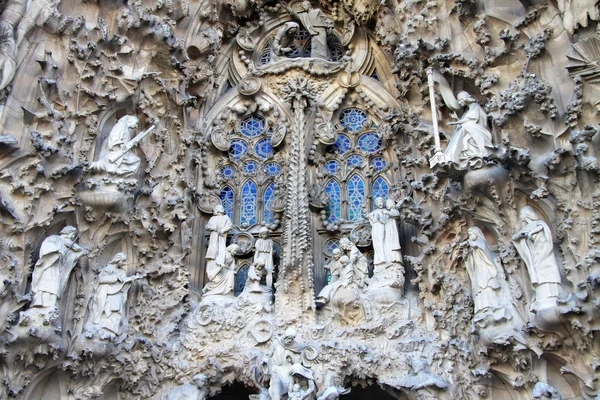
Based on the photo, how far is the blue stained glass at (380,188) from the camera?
10.6m

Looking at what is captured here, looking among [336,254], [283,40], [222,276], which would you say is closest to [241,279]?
[222,276]

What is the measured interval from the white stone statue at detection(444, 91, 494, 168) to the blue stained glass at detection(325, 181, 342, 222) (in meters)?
2.07

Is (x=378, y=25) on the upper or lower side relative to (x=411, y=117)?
upper

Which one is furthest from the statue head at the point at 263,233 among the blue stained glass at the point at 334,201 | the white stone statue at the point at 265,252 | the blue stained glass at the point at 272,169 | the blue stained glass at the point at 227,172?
the blue stained glass at the point at 227,172

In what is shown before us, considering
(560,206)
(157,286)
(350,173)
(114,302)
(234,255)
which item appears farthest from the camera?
(350,173)

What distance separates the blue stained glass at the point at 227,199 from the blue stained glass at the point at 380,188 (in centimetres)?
200

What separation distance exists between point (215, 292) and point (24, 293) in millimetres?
2327

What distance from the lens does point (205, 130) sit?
10.9 meters

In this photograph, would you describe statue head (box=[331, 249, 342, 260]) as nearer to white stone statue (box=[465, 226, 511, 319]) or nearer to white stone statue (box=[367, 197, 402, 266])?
white stone statue (box=[367, 197, 402, 266])

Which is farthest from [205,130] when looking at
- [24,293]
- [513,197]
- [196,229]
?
[513,197]

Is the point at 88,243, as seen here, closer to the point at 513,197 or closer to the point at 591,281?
the point at 513,197

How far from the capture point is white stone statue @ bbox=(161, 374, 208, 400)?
8836mm

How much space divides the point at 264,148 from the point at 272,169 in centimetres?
38

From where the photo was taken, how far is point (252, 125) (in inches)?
447
